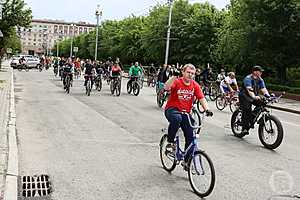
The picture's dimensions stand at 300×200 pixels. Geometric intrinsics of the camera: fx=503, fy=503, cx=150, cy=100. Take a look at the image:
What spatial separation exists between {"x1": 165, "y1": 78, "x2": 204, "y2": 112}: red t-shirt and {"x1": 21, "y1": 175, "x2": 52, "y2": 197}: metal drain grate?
2191 millimetres

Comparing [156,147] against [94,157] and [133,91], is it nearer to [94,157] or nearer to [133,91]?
[94,157]

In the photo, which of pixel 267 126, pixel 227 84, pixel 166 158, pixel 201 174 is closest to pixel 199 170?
pixel 201 174

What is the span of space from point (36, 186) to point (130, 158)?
7.78 feet

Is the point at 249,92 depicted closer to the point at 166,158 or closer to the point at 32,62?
the point at 166,158

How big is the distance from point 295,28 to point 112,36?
1887 inches

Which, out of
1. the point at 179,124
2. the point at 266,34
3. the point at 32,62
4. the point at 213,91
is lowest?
the point at 32,62

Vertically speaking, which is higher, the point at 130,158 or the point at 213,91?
the point at 130,158

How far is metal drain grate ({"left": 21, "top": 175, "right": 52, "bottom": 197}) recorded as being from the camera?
268 inches

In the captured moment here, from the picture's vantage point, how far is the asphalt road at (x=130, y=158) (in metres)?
7.02

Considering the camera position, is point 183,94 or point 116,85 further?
point 116,85

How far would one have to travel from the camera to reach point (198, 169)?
22.6 ft

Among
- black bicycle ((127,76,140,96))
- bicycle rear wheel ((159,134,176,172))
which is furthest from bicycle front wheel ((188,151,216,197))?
black bicycle ((127,76,140,96))

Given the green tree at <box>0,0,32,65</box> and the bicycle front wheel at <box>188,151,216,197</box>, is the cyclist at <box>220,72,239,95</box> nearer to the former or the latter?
the bicycle front wheel at <box>188,151,216,197</box>

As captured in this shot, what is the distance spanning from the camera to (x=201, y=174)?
6.86 meters
